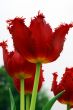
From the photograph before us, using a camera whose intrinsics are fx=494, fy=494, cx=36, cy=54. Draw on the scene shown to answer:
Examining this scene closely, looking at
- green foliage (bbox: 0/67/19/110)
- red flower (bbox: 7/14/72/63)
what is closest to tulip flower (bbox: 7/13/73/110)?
red flower (bbox: 7/14/72/63)

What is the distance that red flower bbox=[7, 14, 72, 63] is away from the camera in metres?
1.01

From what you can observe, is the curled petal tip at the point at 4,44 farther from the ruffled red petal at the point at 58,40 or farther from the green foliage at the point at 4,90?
the green foliage at the point at 4,90

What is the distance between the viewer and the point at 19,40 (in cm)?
101

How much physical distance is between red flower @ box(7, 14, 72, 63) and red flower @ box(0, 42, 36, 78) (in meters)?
0.07

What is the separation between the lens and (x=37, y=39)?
101cm

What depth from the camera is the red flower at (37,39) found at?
1.01m

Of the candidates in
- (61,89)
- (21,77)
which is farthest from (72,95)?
(21,77)

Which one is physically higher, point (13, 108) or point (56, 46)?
point (56, 46)

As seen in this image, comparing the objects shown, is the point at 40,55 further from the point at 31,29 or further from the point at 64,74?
the point at 64,74

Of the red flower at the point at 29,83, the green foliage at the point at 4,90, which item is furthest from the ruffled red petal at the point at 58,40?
the green foliage at the point at 4,90

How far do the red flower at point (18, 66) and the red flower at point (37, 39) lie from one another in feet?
0.23

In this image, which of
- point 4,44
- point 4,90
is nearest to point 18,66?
point 4,44

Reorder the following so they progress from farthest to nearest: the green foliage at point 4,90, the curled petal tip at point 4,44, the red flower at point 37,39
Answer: the green foliage at point 4,90 < the curled petal tip at point 4,44 < the red flower at point 37,39

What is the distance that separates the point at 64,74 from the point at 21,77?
15 cm
